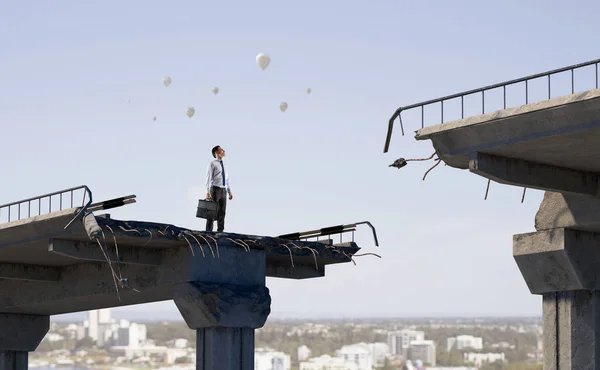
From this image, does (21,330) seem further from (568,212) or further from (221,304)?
(568,212)

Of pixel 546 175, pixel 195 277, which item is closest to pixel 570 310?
pixel 546 175

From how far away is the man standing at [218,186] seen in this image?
1090 inches

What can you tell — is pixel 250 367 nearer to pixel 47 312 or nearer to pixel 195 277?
pixel 195 277

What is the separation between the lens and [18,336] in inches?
1430

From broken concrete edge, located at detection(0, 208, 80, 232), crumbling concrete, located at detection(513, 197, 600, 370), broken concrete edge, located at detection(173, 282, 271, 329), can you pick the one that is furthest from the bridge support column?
crumbling concrete, located at detection(513, 197, 600, 370)

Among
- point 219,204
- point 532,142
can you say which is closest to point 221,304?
point 219,204

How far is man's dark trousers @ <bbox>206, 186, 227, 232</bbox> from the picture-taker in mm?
28000

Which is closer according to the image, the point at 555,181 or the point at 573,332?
the point at 555,181

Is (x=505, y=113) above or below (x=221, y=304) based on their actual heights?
above

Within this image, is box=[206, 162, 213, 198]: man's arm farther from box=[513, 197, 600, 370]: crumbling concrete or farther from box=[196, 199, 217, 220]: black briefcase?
box=[513, 197, 600, 370]: crumbling concrete

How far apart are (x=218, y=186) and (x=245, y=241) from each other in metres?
1.52

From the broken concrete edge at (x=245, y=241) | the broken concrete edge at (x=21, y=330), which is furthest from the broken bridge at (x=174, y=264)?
the broken concrete edge at (x=21, y=330)

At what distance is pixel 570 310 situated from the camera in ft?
86.0

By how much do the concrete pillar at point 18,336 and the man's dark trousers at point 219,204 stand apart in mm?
10695
